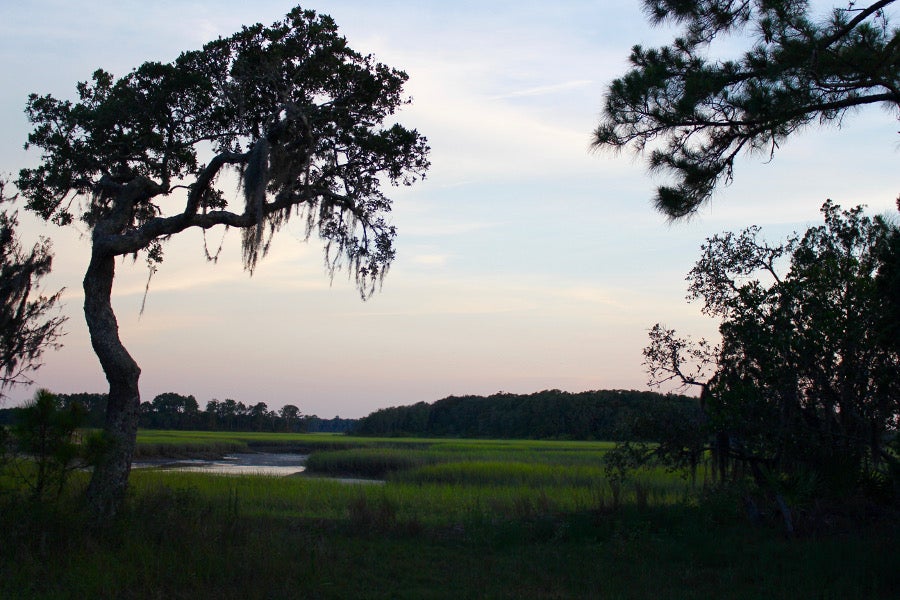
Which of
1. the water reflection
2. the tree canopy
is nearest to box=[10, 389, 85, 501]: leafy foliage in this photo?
the tree canopy

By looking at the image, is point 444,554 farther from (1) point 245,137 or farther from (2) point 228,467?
(2) point 228,467

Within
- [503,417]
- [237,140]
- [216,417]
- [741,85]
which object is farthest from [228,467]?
[216,417]

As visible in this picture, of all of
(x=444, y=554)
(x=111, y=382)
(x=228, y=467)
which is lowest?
(x=228, y=467)

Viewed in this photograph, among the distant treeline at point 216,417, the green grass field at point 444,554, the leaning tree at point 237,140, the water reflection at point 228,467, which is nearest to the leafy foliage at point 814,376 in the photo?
the green grass field at point 444,554

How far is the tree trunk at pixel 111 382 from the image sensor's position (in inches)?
383

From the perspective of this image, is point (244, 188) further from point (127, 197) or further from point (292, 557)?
point (292, 557)

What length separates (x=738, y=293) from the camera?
11.2 m

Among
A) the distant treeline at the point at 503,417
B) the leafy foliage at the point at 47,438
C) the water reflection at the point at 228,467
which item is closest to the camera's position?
the leafy foliage at the point at 47,438

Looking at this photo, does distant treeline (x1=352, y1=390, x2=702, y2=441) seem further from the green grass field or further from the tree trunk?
the tree trunk

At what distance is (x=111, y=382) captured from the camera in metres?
10.2

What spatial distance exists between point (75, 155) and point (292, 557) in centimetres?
752

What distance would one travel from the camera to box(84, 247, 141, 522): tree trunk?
9727mm

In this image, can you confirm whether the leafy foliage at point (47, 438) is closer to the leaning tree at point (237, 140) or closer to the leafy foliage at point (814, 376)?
the leaning tree at point (237, 140)

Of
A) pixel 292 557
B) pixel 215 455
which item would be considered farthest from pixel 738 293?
pixel 215 455
